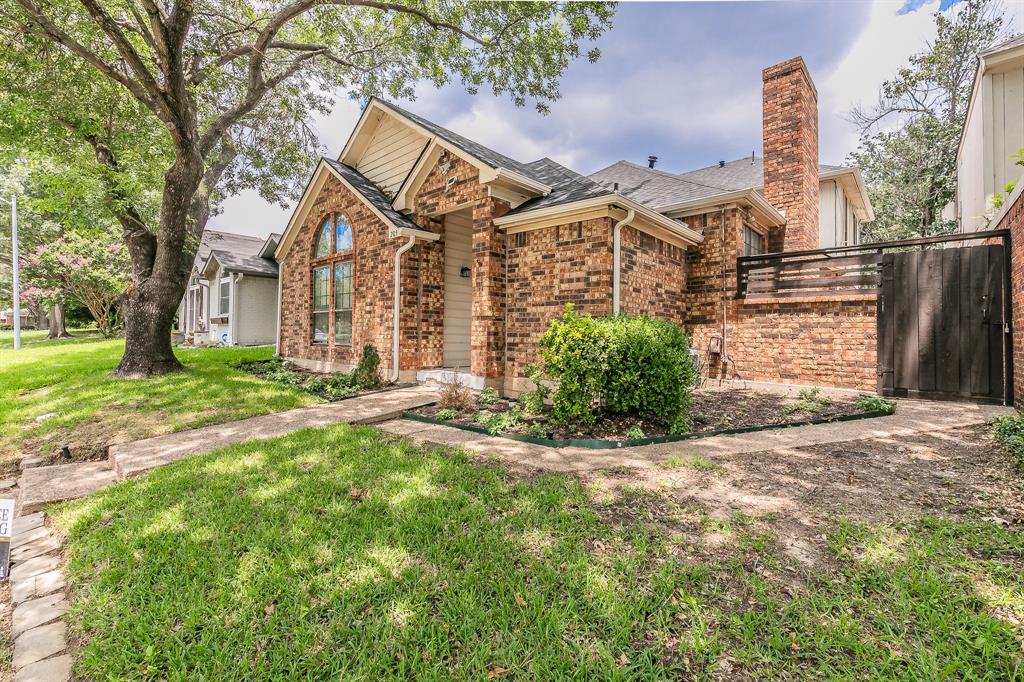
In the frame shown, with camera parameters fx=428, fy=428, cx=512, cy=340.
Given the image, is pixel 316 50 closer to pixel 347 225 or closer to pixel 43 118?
pixel 347 225

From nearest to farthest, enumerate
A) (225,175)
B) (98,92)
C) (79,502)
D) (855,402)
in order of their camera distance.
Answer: (79,502)
(855,402)
(98,92)
(225,175)

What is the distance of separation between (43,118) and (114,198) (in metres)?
1.98

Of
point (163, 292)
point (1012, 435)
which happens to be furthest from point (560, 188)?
point (163, 292)

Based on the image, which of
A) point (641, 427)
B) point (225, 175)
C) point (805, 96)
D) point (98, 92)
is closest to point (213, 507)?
point (641, 427)

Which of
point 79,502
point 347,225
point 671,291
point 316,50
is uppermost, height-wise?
point 316,50

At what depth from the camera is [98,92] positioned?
965 centimetres

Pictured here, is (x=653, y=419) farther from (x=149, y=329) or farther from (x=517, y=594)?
(x=149, y=329)

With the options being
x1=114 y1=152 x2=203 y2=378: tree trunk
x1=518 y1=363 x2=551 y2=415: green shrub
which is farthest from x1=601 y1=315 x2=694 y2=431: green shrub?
x1=114 y1=152 x2=203 y2=378: tree trunk

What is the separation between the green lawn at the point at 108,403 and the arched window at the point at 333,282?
197 centimetres

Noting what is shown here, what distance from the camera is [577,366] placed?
5023 mm

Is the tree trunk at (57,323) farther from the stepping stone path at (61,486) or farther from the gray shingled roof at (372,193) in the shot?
the stepping stone path at (61,486)

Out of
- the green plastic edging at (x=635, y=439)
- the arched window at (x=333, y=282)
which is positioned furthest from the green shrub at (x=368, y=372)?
the green plastic edging at (x=635, y=439)

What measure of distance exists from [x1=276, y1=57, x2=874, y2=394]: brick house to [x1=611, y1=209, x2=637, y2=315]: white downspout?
2 centimetres

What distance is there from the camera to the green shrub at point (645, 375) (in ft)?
16.0
